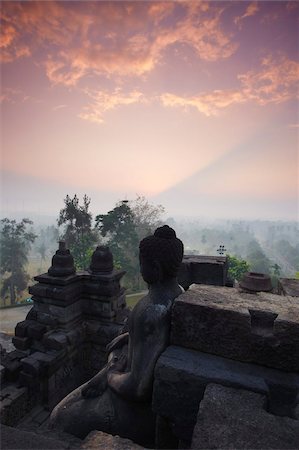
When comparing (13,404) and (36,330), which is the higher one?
(36,330)

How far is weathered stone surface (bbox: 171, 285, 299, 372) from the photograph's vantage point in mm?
1658

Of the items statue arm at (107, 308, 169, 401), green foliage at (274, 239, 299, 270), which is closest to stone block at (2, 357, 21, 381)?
statue arm at (107, 308, 169, 401)

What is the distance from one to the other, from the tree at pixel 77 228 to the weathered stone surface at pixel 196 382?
29015 mm

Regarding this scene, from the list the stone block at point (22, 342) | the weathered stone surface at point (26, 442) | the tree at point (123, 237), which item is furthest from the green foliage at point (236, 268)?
the weathered stone surface at point (26, 442)

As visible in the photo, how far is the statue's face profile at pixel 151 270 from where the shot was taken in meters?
2.21

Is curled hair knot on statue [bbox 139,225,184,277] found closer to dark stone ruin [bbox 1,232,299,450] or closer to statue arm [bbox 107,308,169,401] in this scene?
dark stone ruin [bbox 1,232,299,450]

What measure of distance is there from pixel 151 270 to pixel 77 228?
30.6 meters

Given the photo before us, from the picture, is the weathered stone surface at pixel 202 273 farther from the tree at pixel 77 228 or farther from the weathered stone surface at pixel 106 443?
the tree at pixel 77 228

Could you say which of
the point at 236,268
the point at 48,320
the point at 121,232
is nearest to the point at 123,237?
the point at 121,232

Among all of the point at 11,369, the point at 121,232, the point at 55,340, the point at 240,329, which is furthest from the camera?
the point at 121,232

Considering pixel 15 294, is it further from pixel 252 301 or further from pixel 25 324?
pixel 252 301

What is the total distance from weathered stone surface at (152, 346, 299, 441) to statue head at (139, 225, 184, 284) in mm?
625

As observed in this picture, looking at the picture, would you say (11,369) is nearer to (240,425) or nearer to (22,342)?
(22,342)

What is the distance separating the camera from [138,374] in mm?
1898
